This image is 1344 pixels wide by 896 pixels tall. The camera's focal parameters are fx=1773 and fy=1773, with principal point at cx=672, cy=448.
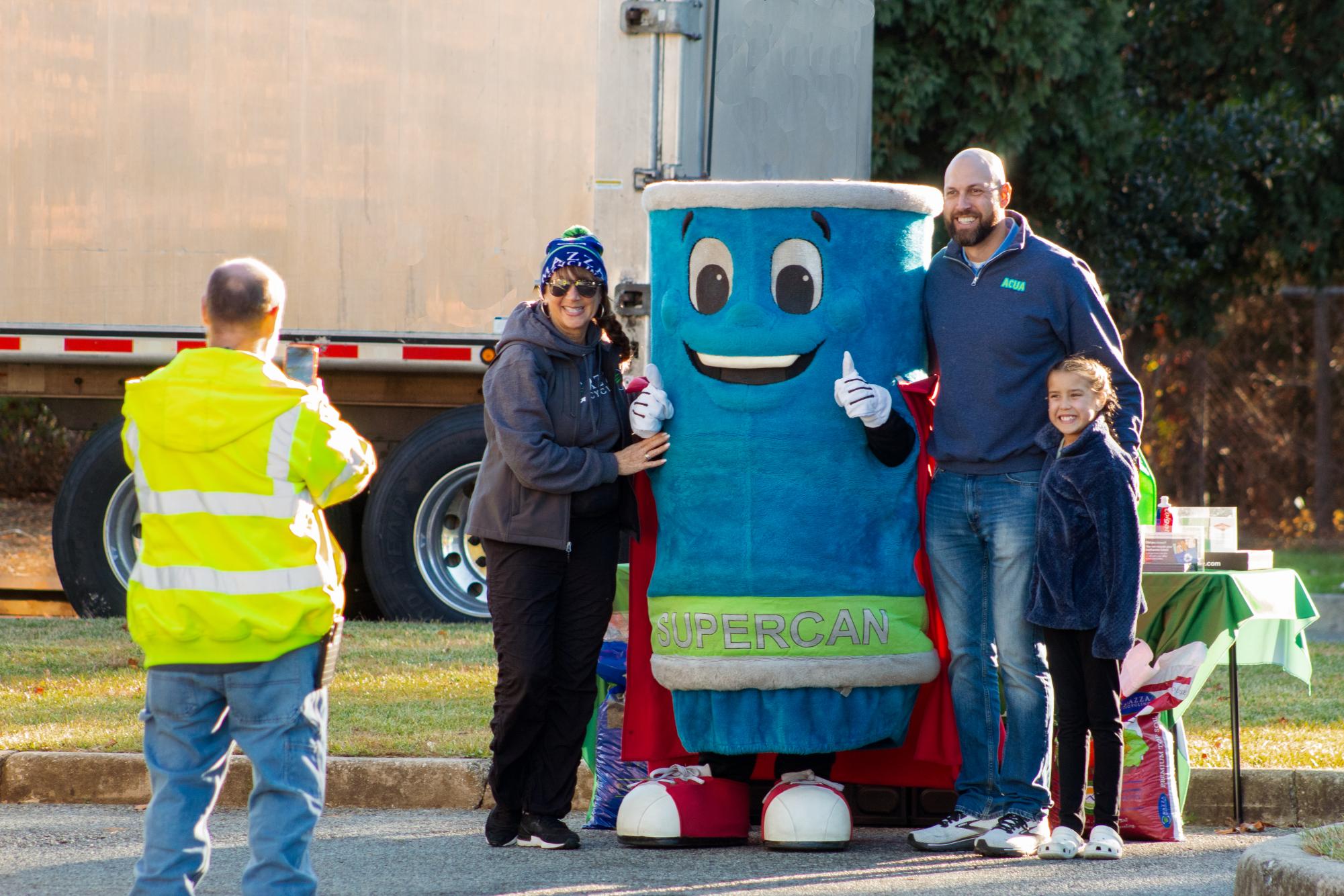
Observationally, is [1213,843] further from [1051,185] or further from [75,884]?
[1051,185]

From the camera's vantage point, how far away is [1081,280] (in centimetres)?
505

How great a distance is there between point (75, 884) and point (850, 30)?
5369 millimetres

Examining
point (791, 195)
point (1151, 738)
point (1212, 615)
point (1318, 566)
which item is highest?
point (791, 195)

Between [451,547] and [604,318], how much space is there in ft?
12.5

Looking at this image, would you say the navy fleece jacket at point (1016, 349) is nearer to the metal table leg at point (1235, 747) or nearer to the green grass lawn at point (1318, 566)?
the metal table leg at point (1235, 747)

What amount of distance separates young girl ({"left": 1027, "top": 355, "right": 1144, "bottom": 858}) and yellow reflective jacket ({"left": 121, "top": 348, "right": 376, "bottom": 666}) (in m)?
2.06

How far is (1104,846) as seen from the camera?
4961mm

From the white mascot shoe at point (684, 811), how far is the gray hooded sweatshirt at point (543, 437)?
2.60 ft

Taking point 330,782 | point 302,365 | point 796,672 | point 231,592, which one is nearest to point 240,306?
point 302,365

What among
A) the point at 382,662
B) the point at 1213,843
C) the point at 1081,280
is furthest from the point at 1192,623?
the point at 382,662

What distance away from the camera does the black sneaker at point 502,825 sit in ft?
17.1

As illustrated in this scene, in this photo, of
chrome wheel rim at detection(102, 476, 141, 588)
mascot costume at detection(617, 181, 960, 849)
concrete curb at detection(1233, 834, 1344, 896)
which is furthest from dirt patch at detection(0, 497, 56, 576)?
concrete curb at detection(1233, 834, 1344, 896)

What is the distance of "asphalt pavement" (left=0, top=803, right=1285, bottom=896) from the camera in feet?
15.5

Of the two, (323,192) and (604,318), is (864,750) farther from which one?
(323,192)
